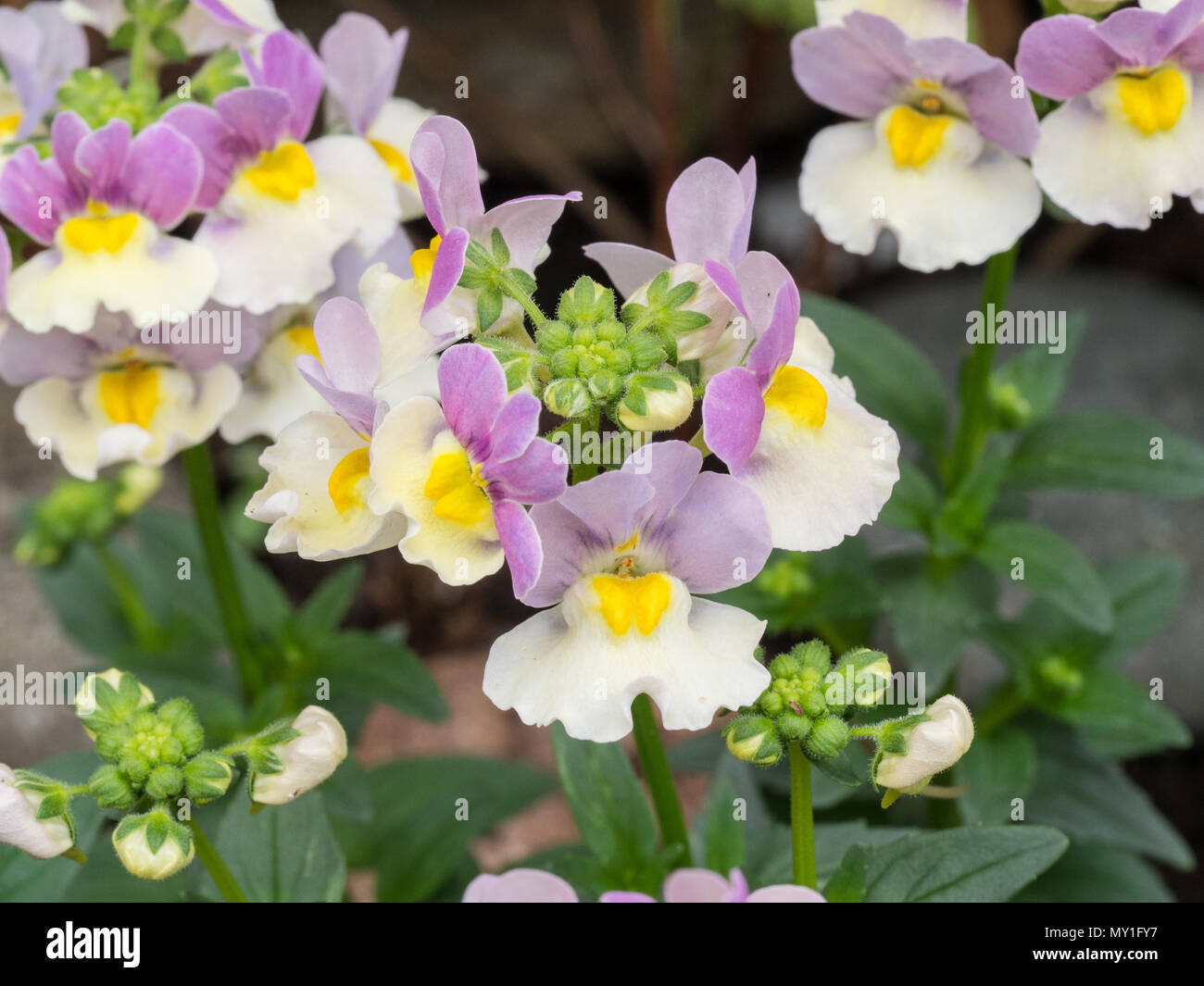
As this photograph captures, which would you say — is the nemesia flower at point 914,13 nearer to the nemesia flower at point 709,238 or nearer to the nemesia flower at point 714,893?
the nemesia flower at point 709,238

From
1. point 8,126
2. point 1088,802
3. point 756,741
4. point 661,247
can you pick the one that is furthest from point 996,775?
point 661,247

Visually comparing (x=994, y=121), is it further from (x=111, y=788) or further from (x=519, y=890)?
(x=111, y=788)

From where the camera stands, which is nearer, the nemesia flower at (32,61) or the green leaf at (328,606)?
the nemesia flower at (32,61)

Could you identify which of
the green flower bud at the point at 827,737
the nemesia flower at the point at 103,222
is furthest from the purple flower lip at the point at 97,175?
the green flower bud at the point at 827,737

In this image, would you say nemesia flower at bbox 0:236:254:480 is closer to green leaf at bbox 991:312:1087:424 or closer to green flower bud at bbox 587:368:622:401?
green flower bud at bbox 587:368:622:401

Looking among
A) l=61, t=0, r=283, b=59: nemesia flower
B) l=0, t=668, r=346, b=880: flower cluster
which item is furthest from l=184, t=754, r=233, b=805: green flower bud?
l=61, t=0, r=283, b=59: nemesia flower
